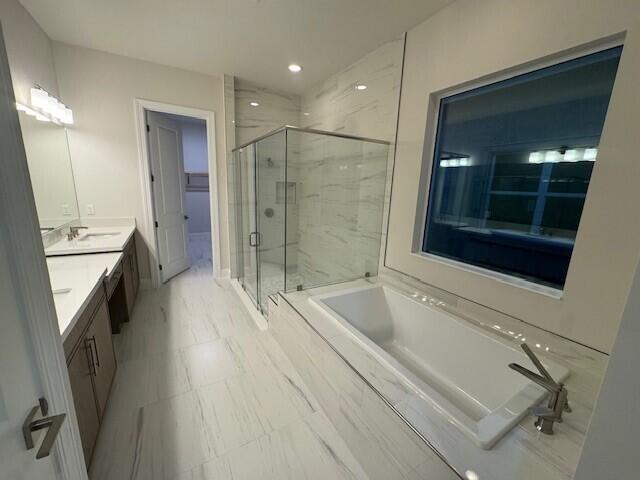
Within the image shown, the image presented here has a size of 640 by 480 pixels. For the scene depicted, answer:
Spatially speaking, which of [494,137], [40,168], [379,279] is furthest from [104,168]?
[494,137]

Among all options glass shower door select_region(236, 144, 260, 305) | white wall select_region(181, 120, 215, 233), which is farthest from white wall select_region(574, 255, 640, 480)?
white wall select_region(181, 120, 215, 233)

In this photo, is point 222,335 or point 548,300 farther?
point 222,335

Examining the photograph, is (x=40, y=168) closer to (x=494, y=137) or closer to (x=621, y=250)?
(x=494, y=137)

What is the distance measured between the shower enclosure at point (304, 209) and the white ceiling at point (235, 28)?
82cm

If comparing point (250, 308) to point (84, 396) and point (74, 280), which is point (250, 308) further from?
point (84, 396)

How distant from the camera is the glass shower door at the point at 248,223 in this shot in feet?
10.9

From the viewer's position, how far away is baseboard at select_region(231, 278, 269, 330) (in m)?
2.73

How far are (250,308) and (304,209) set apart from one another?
1450 millimetres

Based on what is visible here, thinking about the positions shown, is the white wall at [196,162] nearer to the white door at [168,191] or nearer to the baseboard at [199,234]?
the baseboard at [199,234]

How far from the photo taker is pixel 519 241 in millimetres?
1718

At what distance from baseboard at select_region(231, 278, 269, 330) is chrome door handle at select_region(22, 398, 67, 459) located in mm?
2097

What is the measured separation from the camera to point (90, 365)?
1.38m

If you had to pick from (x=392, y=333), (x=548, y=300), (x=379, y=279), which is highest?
(x=548, y=300)

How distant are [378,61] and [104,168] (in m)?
3.20
